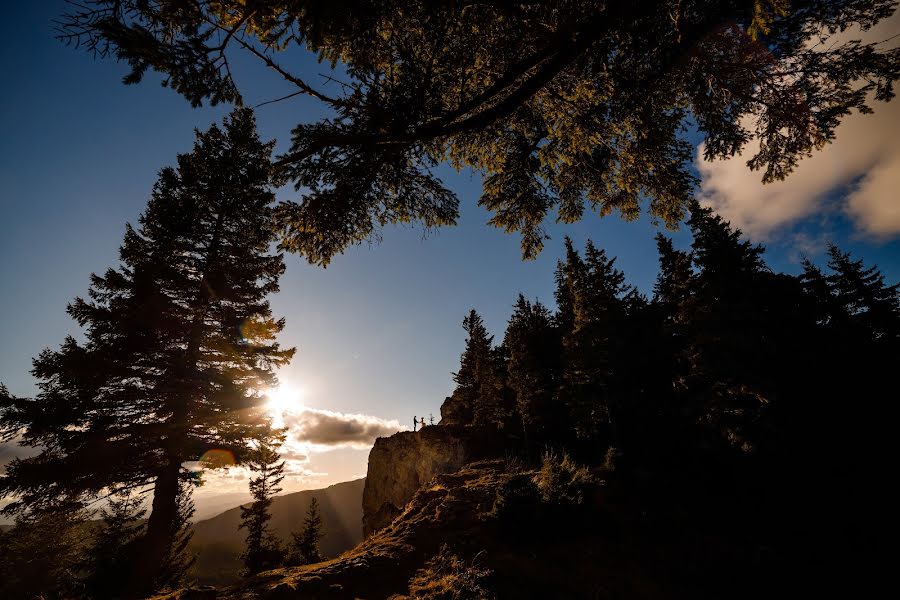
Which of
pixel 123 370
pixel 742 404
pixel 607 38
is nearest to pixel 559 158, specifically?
pixel 607 38

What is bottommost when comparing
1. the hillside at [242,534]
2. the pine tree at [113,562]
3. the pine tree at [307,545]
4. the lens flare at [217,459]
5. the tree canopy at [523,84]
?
the hillside at [242,534]

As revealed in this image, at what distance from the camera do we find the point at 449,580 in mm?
6336

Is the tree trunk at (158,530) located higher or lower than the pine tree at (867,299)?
lower

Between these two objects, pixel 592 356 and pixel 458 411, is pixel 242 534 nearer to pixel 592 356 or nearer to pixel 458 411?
pixel 458 411

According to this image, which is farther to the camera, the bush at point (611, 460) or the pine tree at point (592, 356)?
the pine tree at point (592, 356)

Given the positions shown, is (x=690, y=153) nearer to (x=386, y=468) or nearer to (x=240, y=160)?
(x=240, y=160)

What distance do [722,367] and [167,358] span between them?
2271 cm

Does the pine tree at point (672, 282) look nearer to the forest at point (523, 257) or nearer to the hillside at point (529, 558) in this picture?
the forest at point (523, 257)

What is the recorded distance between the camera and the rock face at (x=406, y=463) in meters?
32.1

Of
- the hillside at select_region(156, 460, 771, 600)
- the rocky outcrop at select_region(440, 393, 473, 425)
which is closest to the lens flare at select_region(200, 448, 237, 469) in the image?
the hillside at select_region(156, 460, 771, 600)

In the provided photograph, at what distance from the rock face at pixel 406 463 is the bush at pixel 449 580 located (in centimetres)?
2497

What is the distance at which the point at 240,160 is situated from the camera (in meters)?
12.9

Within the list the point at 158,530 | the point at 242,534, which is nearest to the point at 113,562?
the point at 158,530

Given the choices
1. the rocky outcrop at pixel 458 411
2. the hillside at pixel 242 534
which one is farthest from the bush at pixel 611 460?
the hillside at pixel 242 534
